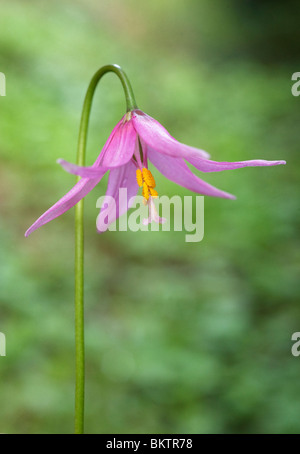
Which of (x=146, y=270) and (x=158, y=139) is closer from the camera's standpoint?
(x=158, y=139)

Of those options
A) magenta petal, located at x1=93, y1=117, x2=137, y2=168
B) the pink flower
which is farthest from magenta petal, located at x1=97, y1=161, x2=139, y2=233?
magenta petal, located at x1=93, y1=117, x2=137, y2=168

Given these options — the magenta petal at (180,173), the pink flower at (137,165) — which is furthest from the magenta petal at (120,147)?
the magenta petal at (180,173)

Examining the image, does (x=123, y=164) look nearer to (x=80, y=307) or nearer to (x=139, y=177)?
(x=139, y=177)

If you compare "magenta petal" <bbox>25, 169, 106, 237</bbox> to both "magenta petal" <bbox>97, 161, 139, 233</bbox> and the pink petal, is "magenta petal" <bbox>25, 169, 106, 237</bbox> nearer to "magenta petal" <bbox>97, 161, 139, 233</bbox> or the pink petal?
the pink petal

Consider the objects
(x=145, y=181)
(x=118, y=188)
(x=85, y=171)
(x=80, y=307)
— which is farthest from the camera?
(x=118, y=188)

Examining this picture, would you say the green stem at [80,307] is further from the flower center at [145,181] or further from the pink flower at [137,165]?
the flower center at [145,181]

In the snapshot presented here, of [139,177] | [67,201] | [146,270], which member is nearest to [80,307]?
[67,201]
